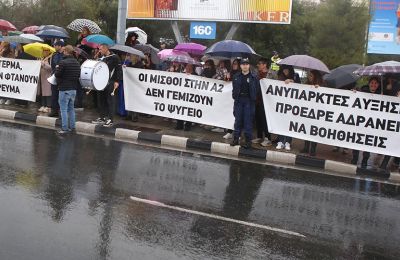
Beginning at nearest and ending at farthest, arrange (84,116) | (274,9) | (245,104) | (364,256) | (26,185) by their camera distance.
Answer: (364,256), (26,185), (245,104), (84,116), (274,9)

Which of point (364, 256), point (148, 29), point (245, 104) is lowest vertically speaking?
point (364, 256)

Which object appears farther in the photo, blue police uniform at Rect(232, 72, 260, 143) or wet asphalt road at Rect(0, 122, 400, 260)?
blue police uniform at Rect(232, 72, 260, 143)

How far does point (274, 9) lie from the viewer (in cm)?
2520

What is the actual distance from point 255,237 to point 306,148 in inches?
221

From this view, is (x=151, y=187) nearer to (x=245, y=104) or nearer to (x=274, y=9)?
(x=245, y=104)

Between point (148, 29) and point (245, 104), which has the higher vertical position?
point (148, 29)

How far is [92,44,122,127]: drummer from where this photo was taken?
12.3 m

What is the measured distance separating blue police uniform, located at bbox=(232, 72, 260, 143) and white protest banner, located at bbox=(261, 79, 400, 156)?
608mm

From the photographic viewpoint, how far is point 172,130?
40.4 ft

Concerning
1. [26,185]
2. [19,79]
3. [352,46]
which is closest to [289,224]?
[26,185]

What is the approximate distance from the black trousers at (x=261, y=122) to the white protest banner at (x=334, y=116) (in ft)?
0.90

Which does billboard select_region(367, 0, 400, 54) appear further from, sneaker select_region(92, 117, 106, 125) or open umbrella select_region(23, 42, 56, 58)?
sneaker select_region(92, 117, 106, 125)

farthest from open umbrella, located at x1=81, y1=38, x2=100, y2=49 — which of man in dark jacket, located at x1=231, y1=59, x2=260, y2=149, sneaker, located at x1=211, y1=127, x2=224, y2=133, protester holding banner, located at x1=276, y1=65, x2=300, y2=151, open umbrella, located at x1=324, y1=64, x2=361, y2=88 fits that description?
open umbrella, located at x1=324, y1=64, x2=361, y2=88

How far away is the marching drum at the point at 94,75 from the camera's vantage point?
1155 cm
